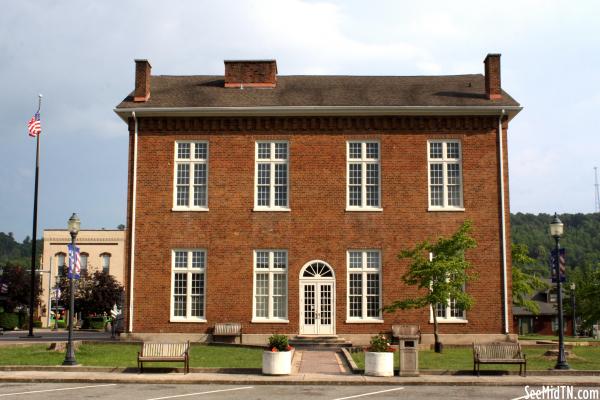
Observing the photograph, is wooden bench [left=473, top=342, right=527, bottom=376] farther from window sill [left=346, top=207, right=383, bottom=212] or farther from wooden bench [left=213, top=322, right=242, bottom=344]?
wooden bench [left=213, top=322, right=242, bottom=344]

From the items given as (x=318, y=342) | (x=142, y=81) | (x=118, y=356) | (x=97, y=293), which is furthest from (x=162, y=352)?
(x=97, y=293)

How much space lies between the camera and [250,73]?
3177cm

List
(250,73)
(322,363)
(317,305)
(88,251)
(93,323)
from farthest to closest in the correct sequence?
1. (88,251)
2. (93,323)
3. (250,73)
4. (317,305)
5. (322,363)

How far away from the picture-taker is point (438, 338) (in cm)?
2745

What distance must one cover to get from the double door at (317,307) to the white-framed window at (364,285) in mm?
816

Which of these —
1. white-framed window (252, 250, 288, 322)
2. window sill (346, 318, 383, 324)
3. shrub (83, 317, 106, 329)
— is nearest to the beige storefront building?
shrub (83, 317, 106, 329)

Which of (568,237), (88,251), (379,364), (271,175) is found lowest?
(379,364)

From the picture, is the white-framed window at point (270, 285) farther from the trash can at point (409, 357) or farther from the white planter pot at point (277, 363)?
the trash can at point (409, 357)

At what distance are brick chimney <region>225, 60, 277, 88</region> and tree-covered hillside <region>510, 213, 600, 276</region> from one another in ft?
294

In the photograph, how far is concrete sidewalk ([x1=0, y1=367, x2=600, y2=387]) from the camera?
1712cm

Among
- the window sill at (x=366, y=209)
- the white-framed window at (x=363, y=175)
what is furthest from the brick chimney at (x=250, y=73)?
the window sill at (x=366, y=209)

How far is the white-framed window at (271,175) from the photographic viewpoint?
95.7 ft

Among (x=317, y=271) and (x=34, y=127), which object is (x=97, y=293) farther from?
(x=317, y=271)

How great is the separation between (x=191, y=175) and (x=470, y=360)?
1380 centimetres
